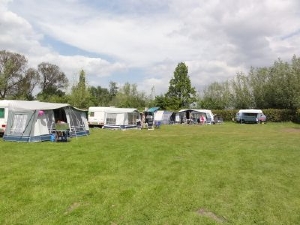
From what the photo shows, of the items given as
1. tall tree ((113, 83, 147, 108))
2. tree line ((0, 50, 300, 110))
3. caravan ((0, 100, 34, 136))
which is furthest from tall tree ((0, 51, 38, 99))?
caravan ((0, 100, 34, 136))

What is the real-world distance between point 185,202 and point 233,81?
1894 inches

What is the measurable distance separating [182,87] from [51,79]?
85.2 ft

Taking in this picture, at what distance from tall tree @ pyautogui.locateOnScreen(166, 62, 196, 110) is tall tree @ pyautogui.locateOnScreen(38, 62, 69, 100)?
821 inches

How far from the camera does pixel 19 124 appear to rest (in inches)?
675

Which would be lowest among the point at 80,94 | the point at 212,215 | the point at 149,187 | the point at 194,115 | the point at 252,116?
the point at 212,215

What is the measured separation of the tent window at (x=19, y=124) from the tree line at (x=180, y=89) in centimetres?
1885

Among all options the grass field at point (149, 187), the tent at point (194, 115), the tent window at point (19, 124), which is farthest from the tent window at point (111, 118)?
the grass field at point (149, 187)

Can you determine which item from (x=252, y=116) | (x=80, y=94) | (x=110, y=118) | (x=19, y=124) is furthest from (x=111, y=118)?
(x=252, y=116)

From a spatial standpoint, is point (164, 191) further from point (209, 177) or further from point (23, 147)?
point (23, 147)

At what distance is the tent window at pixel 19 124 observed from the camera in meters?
17.0

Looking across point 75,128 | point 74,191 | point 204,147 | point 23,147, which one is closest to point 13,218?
point 74,191

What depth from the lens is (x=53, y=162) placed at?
1088 cm

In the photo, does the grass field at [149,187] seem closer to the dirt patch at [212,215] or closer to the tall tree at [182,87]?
the dirt patch at [212,215]

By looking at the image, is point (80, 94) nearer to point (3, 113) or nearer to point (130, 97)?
point (130, 97)
